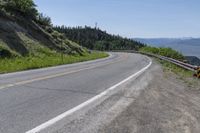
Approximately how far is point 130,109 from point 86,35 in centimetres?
17651

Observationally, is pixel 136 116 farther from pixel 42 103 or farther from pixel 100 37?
pixel 100 37

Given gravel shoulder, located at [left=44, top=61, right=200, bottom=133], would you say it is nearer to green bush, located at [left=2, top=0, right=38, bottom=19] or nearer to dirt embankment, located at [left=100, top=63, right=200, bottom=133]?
dirt embankment, located at [left=100, top=63, right=200, bottom=133]

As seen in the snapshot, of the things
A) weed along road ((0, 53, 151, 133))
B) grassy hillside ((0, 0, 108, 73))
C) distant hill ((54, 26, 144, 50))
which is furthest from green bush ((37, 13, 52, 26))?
distant hill ((54, 26, 144, 50))

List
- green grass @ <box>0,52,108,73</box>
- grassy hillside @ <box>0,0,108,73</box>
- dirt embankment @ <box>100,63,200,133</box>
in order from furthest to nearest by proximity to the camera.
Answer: grassy hillside @ <box>0,0,108,73</box>
green grass @ <box>0,52,108,73</box>
dirt embankment @ <box>100,63,200,133</box>

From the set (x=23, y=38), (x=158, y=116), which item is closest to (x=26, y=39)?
(x=23, y=38)

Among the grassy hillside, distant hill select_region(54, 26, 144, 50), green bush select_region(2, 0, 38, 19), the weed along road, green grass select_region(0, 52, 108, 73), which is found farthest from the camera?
distant hill select_region(54, 26, 144, 50)

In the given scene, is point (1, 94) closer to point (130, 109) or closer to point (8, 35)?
point (130, 109)

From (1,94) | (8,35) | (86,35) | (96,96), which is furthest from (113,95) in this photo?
(86,35)

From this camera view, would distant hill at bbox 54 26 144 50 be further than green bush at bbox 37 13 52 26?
Yes

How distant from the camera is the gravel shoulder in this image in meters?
7.28

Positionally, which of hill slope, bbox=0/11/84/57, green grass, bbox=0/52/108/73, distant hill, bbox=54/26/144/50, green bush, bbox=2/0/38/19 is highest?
green bush, bbox=2/0/38/19

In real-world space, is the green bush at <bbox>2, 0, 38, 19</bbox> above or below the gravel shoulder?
above

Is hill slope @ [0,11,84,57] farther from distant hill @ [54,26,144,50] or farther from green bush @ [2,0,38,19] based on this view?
distant hill @ [54,26,144,50]

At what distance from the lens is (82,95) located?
11.4m
